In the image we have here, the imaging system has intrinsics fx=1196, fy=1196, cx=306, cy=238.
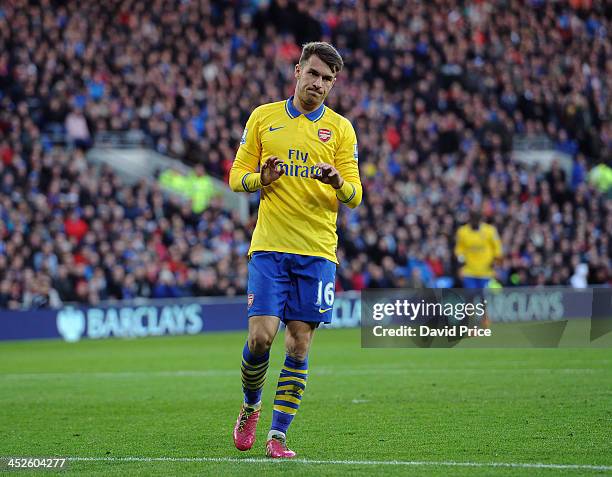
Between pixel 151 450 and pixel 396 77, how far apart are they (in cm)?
2513

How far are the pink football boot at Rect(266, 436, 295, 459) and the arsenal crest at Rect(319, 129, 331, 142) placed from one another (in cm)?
191

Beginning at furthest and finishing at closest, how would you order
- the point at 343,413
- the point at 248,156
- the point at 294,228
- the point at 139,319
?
the point at 139,319 < the point at 343,413 < the point at 248,156 < the point at 294,228

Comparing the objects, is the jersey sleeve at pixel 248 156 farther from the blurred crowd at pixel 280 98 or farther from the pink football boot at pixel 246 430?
the blurred crowd at pixel 280 98

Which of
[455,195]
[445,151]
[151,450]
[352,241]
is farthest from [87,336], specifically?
[151,450]

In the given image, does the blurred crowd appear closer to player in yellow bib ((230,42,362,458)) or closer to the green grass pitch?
the green grass pitch

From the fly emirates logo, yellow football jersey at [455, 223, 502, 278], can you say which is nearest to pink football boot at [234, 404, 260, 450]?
the fly emirates logo

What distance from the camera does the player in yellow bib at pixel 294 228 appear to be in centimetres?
749

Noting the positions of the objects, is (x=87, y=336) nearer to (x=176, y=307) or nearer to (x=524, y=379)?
(x=176, y=307)

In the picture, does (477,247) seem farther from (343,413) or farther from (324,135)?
(324,135)

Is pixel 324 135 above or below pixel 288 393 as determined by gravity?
above

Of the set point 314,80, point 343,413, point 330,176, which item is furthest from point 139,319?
point 330,176

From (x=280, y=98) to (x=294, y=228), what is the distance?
21.3 meters

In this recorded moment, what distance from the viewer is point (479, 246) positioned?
1923cm

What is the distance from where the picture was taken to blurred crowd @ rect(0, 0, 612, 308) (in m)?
23.2
